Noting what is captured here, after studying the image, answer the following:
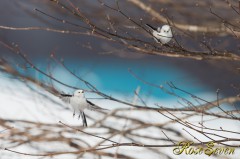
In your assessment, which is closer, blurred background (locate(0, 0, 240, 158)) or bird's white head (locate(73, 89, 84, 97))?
bird's white head (locate(73, 89, 84, 97))

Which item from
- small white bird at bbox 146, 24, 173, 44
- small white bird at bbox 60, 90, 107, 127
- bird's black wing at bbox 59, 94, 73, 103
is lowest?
small white bird at bbox 60, 90, 107, 127

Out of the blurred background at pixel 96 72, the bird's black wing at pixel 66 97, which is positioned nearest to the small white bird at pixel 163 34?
the blurred background at pixel 96 72

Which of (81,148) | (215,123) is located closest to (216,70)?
(215,123)

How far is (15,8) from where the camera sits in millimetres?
1529

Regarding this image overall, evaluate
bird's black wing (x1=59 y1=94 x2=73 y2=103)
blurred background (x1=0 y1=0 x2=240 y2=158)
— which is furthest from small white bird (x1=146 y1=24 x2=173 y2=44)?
bird's black wing (x1=59 y1=94 x2=73 y2=103)

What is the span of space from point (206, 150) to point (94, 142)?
426 millimetres

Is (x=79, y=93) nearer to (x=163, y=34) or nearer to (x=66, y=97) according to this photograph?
(x=66, y=97)

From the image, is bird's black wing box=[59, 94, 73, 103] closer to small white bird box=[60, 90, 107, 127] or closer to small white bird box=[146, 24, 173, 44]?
small white bird box=[60, 90, 107, 127]

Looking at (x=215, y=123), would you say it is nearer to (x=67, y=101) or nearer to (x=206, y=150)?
(x=206, y=150)

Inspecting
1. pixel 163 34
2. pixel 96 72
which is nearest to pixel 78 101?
pixel 96 72

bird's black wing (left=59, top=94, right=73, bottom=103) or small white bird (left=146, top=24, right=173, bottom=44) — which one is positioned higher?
small white bird (left=146, top=24, right=173, bottom=44)

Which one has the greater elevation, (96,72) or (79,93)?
(96,72)

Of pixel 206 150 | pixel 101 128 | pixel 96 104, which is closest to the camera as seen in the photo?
pixel 206 150

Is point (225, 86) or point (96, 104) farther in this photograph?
point (225, 86)
